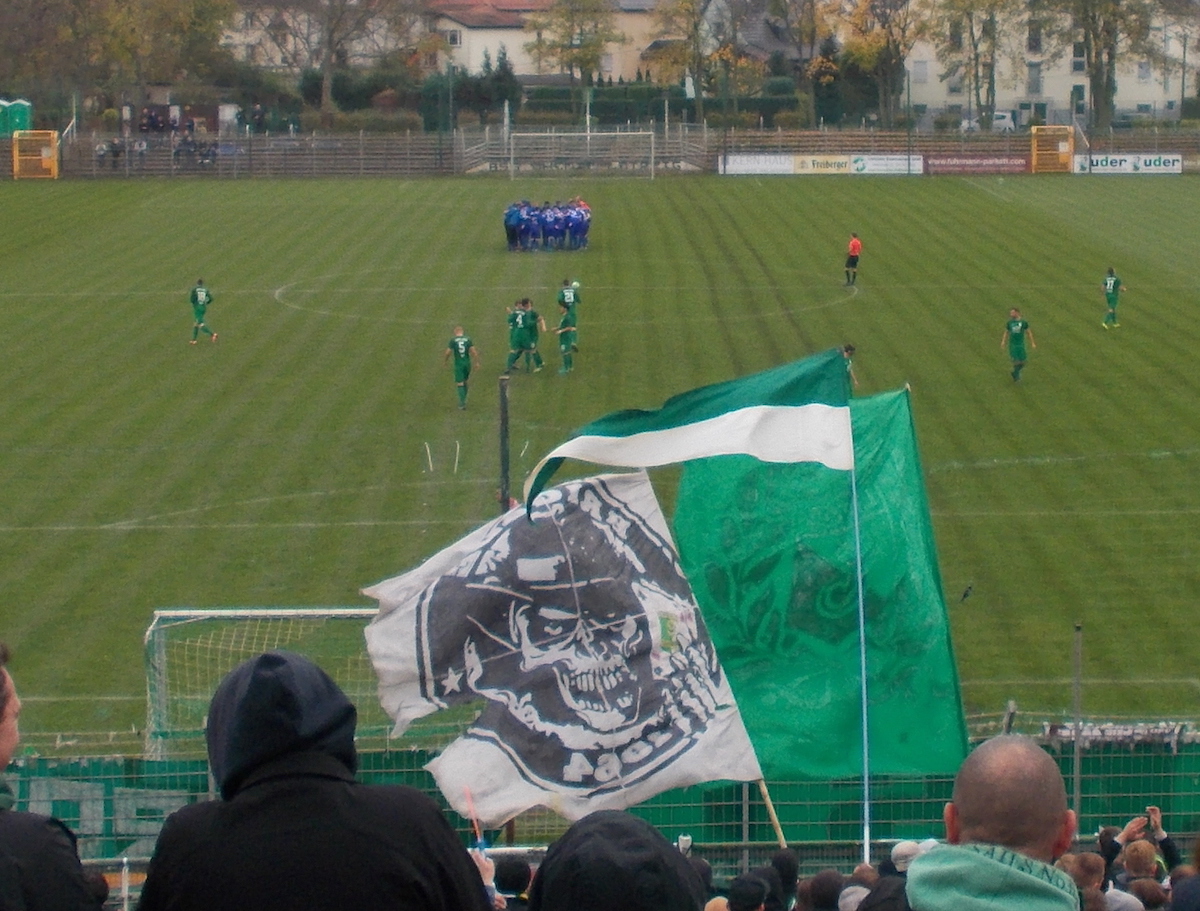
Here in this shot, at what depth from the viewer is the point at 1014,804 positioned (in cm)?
352

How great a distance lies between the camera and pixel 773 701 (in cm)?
772

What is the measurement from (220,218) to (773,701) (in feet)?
148

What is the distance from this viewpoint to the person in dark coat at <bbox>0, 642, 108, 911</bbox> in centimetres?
331

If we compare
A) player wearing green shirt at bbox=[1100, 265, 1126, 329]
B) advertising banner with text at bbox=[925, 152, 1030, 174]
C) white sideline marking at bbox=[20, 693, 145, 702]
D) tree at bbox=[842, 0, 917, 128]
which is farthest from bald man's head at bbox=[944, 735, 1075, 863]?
tree at bbox=[842, 0, 917, 128]

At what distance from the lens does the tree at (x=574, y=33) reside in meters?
94.5

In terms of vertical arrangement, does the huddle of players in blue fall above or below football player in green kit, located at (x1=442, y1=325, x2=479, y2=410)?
above

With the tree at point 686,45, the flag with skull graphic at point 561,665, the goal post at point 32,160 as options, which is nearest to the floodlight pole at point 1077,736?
the flag with skull graphic at point 561,665

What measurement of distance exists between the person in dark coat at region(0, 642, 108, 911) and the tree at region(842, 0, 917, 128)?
85926 mm

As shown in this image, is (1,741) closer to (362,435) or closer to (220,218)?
(362,435)

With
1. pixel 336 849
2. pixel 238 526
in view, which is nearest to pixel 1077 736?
pixel 336 849

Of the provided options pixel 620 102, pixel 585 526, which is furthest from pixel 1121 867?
pixel 620 102

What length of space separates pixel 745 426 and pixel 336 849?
4.79 metres

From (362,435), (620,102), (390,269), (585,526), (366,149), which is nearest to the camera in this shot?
(585,526)

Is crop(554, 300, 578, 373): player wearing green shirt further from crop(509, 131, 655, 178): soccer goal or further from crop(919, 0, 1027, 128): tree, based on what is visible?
crop(919, 0, 1027, 128): tree
